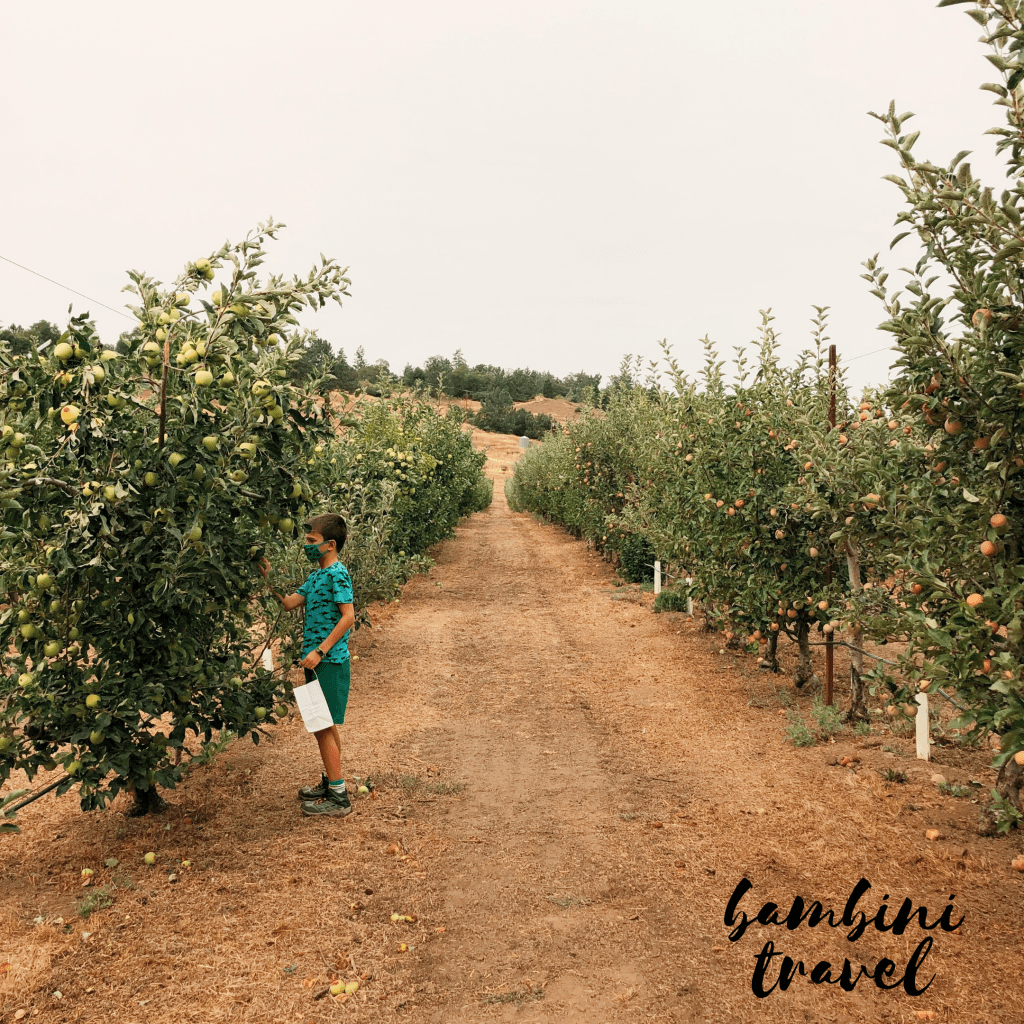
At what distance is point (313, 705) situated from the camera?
5.02 metres

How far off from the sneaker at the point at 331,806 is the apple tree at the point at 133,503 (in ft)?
3.51

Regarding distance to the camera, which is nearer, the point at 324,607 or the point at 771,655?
the point at 324,607

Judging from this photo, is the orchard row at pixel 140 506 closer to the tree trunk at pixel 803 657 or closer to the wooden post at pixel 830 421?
the wooden post at pixel 830 421

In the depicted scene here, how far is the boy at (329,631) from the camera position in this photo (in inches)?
207

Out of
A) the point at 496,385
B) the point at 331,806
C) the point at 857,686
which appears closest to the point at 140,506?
the point at 331,806

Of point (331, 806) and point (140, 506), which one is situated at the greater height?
point (140, 506)

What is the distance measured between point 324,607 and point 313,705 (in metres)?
0.65

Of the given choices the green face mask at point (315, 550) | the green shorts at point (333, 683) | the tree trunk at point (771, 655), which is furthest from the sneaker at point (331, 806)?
the tree trunk at point (771, 655)

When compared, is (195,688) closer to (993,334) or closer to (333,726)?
(333,726)

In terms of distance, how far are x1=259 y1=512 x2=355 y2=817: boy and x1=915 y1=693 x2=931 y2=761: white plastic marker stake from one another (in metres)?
4.11

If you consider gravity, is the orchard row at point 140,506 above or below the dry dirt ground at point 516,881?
above

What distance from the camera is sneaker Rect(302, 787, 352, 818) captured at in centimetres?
529
